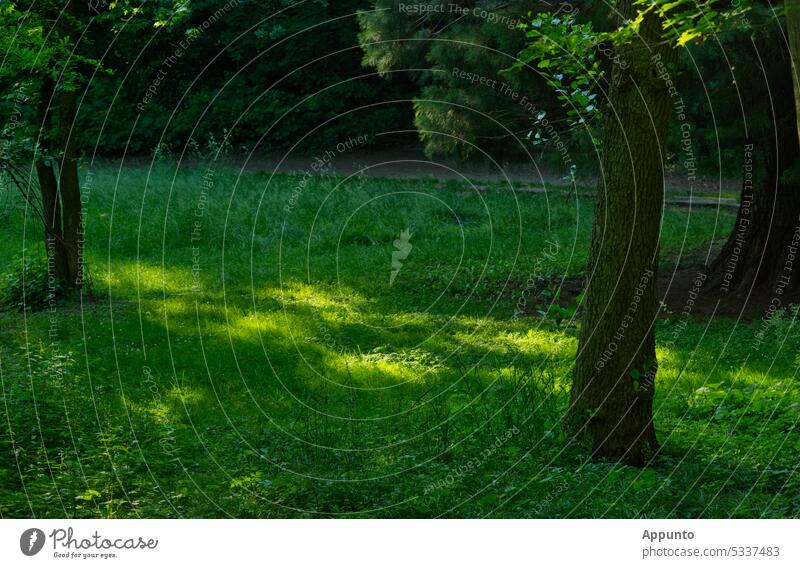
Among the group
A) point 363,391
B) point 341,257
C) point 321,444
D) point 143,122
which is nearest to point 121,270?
point 341,257

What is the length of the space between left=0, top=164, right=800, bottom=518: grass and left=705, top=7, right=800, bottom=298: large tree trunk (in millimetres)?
1281

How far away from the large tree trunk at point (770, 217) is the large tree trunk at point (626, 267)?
4851 mm

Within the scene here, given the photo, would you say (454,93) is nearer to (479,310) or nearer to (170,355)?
(479,310)

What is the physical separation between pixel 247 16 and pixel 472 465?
20028 mm

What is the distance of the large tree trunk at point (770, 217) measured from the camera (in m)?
10.5

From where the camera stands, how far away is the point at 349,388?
8.38 m

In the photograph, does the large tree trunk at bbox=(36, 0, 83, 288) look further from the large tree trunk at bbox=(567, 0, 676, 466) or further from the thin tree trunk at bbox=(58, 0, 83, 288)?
the large tree trunk at bbox=(567, 0, 676, 466)

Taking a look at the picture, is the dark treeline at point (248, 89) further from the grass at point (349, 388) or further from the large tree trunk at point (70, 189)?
the large tree trunk at point (70, 189)

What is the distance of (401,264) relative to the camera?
1366cm

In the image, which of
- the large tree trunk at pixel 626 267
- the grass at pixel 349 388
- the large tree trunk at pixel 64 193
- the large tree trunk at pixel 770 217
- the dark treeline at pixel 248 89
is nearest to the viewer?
the grass at pixel 349 388

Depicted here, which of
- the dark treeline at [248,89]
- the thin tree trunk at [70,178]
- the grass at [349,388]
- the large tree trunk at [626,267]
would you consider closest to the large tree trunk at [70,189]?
the thin tree trunk at [70,178]

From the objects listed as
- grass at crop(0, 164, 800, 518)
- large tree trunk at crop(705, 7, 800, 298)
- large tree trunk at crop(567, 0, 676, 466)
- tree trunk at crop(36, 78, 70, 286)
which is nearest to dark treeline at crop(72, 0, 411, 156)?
grass at crop(0, 164, 800, 518)

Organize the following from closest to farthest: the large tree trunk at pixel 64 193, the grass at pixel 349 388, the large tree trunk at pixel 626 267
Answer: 1. the grass at pixel 349 388
2. the large tree trunk at pixel 626 267
3. the large tree trunk at pixel 64 193

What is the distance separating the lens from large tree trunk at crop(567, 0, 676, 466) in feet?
19.6
